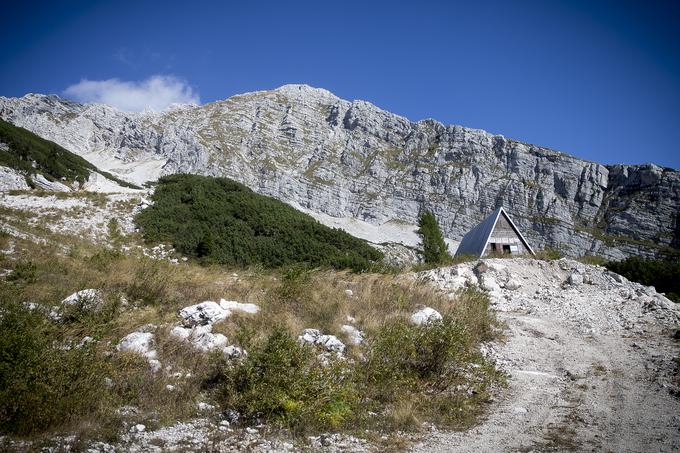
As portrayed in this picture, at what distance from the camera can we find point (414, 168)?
148m

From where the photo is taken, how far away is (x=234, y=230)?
33438mm

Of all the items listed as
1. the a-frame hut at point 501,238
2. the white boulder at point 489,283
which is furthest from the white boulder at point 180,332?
the a-frame hut at point 501,238

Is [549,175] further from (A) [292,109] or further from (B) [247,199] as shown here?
(B) [247,199]

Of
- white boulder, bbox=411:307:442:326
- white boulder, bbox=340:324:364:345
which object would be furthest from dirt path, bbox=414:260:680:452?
white boulder, bbox=340:324:364:345

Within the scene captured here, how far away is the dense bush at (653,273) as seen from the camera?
24766mm

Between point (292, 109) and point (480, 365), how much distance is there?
170 m

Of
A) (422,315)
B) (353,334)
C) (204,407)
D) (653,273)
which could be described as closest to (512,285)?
(422,315)

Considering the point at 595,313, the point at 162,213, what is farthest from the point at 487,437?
the point at 162,213

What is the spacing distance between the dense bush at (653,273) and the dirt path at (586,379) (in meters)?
13.2

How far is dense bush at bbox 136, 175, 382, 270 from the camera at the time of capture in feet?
92.5

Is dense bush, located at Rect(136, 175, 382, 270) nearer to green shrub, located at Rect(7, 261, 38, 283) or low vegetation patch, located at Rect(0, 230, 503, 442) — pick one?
green shrub, located at Rect(7, 261, 38, 283)

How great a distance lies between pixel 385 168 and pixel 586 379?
479 feet

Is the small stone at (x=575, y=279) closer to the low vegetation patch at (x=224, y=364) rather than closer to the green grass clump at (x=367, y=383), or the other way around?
the low vegetation patch at (x=224, y=364)

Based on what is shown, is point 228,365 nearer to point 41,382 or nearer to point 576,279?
point 41,382
